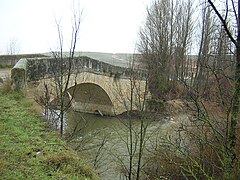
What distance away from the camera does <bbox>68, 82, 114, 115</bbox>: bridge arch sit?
58.3 feet

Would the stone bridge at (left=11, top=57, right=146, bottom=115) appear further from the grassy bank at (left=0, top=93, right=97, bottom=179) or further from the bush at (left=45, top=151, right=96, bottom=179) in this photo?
the bush at (left=45, top=151, right=96, bottom=179)

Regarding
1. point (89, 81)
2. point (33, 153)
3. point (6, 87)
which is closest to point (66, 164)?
point (33, 153)

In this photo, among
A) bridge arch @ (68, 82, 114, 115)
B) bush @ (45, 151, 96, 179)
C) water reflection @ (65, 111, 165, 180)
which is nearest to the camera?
bush @ (45, 151, 96, 179)

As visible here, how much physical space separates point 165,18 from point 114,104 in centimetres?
785

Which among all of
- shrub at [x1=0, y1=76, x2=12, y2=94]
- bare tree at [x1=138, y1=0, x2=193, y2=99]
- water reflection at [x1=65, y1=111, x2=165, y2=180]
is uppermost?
bare tree at [x1=138, y1=0, x2=193, y2=99]

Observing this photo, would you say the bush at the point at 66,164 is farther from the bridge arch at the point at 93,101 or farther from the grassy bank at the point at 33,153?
the bridge arch at the point at 93,101

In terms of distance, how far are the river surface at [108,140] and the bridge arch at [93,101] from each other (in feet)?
2.65

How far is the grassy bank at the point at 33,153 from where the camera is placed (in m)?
4.09

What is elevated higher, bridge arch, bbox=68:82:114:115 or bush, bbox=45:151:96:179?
bush, bbox=45:151:96:179

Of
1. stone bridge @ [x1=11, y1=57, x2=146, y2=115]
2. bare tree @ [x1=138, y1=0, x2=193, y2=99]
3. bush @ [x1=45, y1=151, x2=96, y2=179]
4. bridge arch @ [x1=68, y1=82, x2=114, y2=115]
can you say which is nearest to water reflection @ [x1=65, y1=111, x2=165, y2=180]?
bridge arch @ [x1=68, y1=82, x2=114, y2=115]

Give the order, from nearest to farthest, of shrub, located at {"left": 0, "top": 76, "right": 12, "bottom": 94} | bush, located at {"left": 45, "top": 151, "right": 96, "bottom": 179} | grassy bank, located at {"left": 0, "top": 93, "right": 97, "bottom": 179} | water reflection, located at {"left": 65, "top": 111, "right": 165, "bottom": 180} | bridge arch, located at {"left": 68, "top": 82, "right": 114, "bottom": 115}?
grassy bank, located at {"left": 0, "top": 93, "right": 97, "bottom": 179}, bush, located at {"left": 45, "top": 151, "right": 96, "bottom": 179}, water reflection, located at {"left": 65, "top": 111, "right": 165, "bottom": 180}, shrub, located at {"left": 0, "top": 76, "right": 12, "bottom": 94}, bridge arch, located at {"left": 68, "top": 82, "right": 114, "bottom": 115}

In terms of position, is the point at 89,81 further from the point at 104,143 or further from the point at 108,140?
the point at 104,143

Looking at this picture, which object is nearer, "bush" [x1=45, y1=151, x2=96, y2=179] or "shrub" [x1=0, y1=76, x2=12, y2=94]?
"bush" [x1=45, y1=151, x2=96, y2=179]

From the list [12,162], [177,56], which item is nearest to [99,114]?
[177,56]
